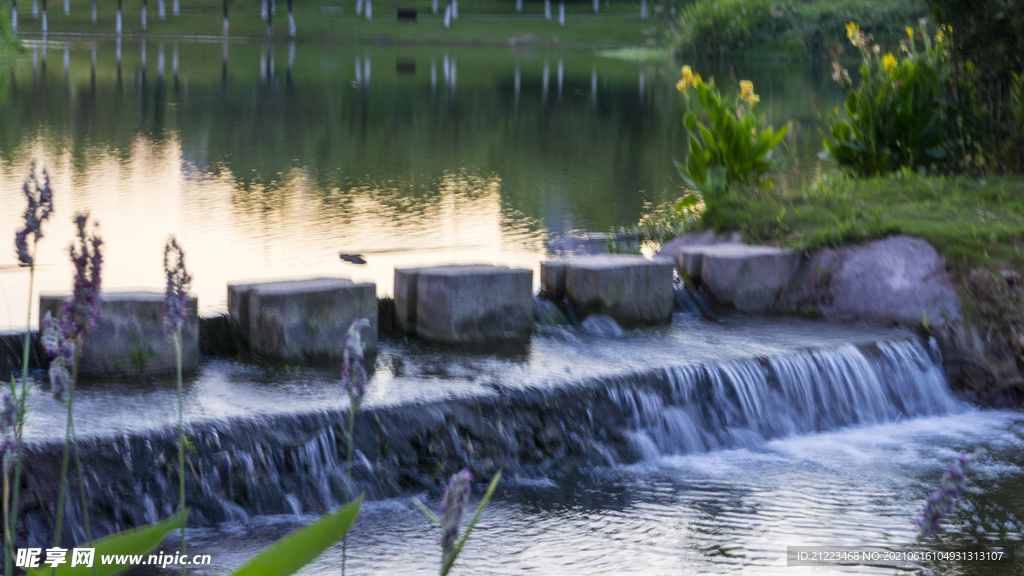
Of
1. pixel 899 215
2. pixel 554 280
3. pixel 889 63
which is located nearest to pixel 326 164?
pixel 889 63

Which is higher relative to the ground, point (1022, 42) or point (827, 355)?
point (1022, 42)

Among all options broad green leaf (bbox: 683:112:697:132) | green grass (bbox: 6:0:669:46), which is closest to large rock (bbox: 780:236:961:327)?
broad green leaf (bbox: 683:112:697:132)

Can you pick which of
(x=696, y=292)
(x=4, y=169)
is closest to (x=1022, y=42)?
(x=696, y=292)

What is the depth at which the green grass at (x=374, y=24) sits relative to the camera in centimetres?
5259

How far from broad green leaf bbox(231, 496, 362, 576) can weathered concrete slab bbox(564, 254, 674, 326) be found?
4.74 meters

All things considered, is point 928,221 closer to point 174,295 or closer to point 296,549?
point 174,295

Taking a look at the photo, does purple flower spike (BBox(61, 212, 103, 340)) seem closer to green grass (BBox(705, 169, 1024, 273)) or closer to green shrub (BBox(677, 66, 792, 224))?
green grass (BBox(705, 169, 1024, 273))

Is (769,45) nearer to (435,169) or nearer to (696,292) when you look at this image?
(435,169)

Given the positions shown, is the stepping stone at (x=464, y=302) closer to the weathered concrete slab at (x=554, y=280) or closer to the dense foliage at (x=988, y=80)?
the weathered concrete slab at (x=554, y=280)

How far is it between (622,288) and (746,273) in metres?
0.88

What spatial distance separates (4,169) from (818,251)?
8466mm

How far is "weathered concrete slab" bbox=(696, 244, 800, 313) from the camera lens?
6508mm

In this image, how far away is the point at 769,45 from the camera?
41781 millimetres

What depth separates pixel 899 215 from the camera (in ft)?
22.7
